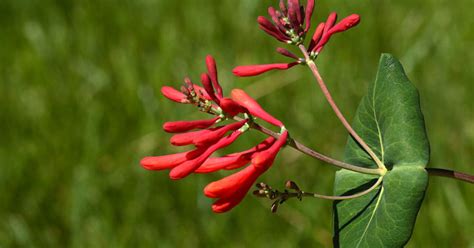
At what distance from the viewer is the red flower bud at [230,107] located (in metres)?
1.04

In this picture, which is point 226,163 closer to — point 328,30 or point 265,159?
point 265,159

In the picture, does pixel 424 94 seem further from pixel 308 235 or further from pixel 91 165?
pixel 91 165

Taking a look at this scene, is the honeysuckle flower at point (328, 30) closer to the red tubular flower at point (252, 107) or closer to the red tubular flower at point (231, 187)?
the red tubular flower at point (252, 107)

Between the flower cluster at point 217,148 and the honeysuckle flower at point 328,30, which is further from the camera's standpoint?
the honeysuckle flower at point 328,30

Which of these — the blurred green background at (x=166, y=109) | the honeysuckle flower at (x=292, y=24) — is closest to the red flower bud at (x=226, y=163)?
the honeysuckle flower at (x=292, y=24)

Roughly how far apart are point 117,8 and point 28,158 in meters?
1.06

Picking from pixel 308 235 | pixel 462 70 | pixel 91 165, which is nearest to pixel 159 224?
pixel 91 165

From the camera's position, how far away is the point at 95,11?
139 inches

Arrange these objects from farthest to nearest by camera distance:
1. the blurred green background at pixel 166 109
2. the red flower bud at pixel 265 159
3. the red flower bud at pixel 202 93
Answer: the blurred green background at pixel 166 109 → the red flower bud at pixel 202 93 → the red flower bud at pixel 265 159

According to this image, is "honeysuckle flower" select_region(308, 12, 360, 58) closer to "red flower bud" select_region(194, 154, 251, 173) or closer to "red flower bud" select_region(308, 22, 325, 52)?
"red flower bud" select_region(308, 22, 325, 52)

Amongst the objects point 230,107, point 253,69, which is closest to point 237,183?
point 230,107

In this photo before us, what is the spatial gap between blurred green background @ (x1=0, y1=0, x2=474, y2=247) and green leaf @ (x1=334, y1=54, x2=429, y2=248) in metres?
1.00

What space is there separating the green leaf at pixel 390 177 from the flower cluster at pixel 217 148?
24 centimetres

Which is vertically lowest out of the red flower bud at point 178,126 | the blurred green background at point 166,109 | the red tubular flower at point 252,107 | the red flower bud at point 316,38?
A: the blurred green background at point 166,109
